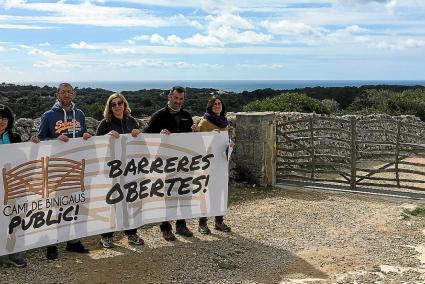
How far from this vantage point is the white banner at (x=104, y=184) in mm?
5660

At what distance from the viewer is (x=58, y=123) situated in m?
6.06

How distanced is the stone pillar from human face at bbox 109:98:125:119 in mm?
4175

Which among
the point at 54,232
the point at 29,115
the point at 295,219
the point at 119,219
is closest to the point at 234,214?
the point at 295,219

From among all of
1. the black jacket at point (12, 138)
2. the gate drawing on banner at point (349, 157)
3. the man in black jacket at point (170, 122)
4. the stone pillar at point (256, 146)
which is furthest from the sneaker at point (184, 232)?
the gate drawing on banner at point (349, 157)

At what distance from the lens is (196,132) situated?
23.1 feet

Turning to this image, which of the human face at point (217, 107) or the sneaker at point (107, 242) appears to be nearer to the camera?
the sneaker at point (107, 242)

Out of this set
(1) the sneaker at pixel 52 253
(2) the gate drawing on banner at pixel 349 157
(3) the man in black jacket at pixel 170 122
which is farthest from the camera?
(2) the gate drawing on banner at pixel 349 157

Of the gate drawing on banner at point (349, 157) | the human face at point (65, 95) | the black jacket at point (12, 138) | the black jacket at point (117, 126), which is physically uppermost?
the human face at point (65, 95)

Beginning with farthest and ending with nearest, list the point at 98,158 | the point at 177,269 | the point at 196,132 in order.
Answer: the point at 196,132, the point at 98,158, the point at 177,269

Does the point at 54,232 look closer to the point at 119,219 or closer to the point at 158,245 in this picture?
the point at 119,219

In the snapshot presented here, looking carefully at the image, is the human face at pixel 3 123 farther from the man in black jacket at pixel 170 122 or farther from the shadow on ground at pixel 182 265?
the man in black jacket at pixel 170 122

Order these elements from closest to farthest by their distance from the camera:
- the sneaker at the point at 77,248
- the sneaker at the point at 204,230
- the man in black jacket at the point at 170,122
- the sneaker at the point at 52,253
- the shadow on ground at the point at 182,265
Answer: the shadow on ground at the point at 182,265, the sneaker at the point at 52,253, the sneaker at the point at 77,248, the man in black jacket at the point at 170,122, the sneaker at the point at 204,230

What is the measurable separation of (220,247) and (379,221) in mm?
2831

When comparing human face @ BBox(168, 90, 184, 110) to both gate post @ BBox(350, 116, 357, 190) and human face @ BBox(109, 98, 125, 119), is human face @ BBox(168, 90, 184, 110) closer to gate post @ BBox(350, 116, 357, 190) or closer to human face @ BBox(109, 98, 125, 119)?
human face @ BBox(109, 98, 125, 119)
